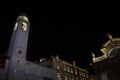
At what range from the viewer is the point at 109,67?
3491cm

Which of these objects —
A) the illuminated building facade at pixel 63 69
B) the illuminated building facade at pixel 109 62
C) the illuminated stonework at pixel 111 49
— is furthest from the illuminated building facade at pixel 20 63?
the illuminated stonework at pixel 111 49

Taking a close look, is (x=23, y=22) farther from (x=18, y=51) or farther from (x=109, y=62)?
(x=109, y=62)

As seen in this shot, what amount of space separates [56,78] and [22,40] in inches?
708

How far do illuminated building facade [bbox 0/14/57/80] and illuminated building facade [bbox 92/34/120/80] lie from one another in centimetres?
1574

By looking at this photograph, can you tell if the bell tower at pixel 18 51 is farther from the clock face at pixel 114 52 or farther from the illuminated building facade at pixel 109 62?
the clock face at pixel 114 52

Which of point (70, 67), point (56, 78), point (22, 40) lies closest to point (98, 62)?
point (56, 78)

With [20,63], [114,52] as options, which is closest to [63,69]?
[20,63]

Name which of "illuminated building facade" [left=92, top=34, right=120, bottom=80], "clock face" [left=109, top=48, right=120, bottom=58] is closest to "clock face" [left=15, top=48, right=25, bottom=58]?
"illuminated building facade" [left=92, top=34, right=120, bottom=80]

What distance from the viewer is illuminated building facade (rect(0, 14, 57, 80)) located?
32250 millimetres

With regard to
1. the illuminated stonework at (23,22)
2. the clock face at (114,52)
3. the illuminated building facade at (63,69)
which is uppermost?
the illuminated stonework at (23,22)

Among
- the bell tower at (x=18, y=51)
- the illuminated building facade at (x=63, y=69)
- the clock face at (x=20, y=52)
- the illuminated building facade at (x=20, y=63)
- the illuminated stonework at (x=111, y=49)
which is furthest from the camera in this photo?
the illuminated building facade at (x=63, y=69)

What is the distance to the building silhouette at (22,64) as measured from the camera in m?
32.4

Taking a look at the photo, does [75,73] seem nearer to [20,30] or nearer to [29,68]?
[29,68]

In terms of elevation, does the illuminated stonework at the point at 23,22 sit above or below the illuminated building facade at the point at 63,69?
above
